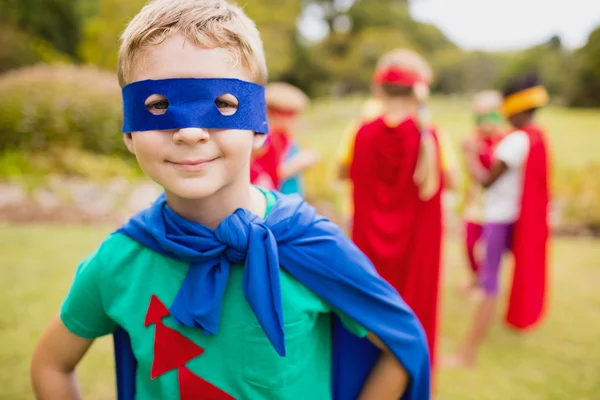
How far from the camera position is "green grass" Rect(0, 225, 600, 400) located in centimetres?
330

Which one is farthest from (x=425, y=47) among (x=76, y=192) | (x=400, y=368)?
(x=400, y=368)

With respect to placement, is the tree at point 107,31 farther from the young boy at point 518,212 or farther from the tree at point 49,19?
the young boy at point 518,212

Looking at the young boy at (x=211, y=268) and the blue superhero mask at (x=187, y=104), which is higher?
the blue superhero mask at (x=187, y=104)

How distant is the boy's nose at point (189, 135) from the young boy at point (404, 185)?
209cm

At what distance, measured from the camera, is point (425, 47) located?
34281 millimetres

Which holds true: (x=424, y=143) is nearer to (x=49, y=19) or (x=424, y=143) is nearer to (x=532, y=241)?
(x=532, y=241)

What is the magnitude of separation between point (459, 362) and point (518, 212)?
1.23m

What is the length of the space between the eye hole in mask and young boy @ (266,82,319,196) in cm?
228

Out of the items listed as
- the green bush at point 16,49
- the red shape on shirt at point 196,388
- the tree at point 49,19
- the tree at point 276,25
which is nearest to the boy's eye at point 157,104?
the red shape on shirt at point 196,388

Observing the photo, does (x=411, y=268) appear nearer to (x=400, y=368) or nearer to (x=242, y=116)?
(x=400, y=368)

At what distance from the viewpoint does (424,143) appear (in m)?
2.99

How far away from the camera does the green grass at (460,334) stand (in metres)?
3.30

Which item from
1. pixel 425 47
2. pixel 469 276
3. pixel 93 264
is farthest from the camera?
pixel 425 47

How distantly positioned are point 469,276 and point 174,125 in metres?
5.19
